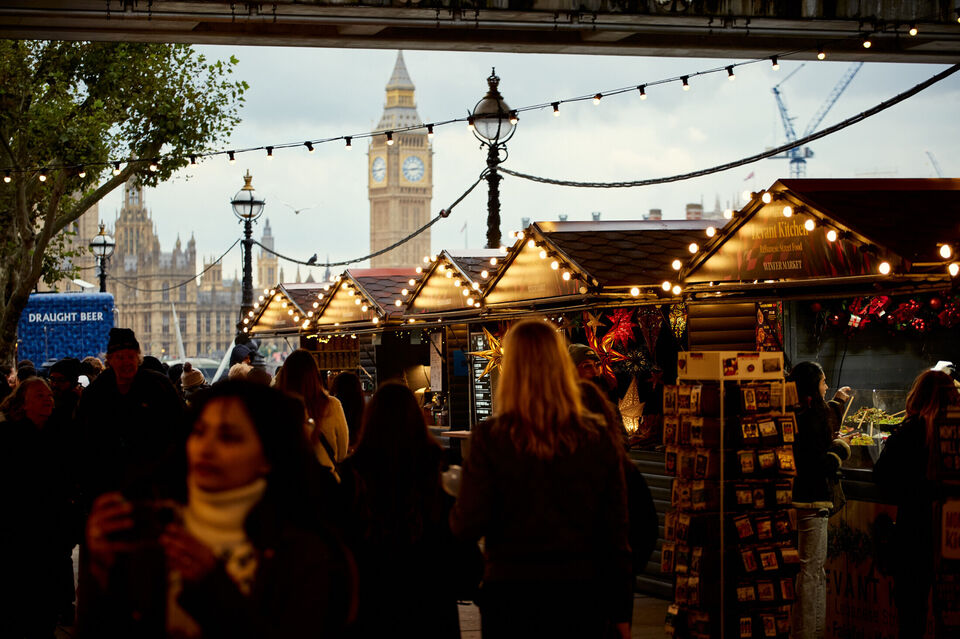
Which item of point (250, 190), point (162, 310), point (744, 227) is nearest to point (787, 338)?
point (744, 227)

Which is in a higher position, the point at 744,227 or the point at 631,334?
the point at 744,227

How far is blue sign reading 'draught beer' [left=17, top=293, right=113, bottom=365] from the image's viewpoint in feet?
75.6

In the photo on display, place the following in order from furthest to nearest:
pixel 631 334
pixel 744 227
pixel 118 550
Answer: pixel 631 334
pixel 744 227
pixel 118 550

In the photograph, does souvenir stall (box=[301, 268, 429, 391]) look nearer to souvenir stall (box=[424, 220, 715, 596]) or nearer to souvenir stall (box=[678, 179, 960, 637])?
souvenir stall (box=[424, 220, 715, 596])

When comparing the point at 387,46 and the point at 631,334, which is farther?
the point at 387,46

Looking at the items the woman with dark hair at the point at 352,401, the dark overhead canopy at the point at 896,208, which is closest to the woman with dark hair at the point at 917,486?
the dark overhead canopy at the point at 896,208

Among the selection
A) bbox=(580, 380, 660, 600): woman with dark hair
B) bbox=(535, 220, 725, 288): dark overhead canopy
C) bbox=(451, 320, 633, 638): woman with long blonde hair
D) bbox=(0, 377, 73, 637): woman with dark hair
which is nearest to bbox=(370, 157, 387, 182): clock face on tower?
bbox=(535, 220, 725, 288): dark overhead canopy

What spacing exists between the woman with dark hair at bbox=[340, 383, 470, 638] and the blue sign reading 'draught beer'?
68.0 ft

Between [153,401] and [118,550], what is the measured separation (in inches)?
140

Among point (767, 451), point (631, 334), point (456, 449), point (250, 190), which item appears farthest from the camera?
point (250, 190)

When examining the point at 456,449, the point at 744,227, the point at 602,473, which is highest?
the point at 744,227

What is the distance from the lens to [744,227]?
7266 millimetres

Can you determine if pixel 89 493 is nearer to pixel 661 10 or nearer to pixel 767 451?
pixel 767 451

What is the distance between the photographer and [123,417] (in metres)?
5.88
